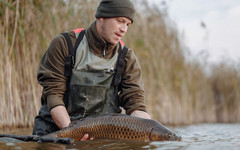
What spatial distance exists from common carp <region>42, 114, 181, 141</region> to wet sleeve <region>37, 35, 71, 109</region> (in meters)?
0.50

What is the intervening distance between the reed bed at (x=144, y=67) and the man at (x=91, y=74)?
1447 millimetres

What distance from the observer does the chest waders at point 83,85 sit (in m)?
3.24

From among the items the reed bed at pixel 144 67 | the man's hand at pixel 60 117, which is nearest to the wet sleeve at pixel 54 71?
the man's hand at pixel 60 117

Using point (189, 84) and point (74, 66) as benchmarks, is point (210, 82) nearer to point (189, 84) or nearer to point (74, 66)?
point (189, 84)

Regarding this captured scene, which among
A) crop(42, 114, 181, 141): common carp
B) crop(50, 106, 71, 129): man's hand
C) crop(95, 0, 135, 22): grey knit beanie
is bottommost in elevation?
crop(42, 114, 181, 141): common carp

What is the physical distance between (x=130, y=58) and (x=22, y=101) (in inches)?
88.1

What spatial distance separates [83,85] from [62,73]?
0.83 feet

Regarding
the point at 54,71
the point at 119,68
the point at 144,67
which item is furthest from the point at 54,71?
the point at 144,67

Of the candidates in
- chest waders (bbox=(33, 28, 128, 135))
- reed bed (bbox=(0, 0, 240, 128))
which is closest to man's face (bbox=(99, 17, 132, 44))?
chest waders (bbox=(33, 28, 128, 135))

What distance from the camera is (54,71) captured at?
3223 millimetres

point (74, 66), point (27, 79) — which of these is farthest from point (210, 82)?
point (74, 66)

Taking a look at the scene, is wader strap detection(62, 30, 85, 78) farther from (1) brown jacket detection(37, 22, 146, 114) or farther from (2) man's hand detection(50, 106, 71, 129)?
(2) man's hand detection(50, 106, 71, 129)

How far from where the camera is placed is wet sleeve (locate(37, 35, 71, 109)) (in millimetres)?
3160

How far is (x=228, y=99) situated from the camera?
12.2 metres
